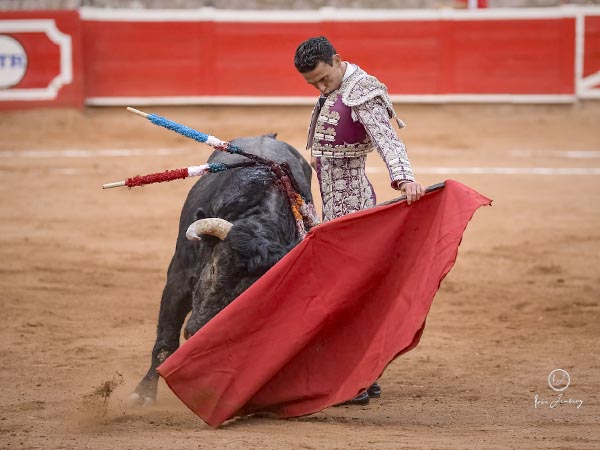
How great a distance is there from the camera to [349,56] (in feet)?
36.6

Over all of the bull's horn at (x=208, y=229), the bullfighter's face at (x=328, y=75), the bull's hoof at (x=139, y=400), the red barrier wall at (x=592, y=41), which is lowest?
the bull's hoof at (x=139, y=400)

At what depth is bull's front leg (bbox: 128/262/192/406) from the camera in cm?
377

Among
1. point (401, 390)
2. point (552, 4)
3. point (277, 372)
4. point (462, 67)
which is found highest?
point (552, 4)

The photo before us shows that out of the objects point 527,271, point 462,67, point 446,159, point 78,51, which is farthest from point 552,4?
point 527,271

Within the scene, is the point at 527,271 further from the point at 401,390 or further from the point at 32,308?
the point at 32,308

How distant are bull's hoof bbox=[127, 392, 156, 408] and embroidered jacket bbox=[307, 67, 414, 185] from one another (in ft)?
3.53

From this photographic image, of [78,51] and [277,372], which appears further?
[78,51]

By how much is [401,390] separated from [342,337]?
802 mm

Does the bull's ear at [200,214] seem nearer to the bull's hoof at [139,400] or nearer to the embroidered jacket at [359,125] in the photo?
the embroidered jacket at [359,125]

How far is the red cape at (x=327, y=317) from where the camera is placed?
311 centimetres

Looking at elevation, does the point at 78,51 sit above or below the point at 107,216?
above

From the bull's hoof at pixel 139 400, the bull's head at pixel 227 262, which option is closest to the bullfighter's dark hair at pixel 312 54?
the bull's head at pixel 227 262

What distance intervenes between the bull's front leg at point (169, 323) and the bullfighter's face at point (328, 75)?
87cm

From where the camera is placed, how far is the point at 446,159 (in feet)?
30.4
